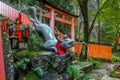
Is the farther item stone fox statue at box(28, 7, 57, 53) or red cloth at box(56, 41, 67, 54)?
stone fox statue at box(28, 7, 57, 53)

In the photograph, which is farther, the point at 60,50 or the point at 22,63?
the point at 60,50

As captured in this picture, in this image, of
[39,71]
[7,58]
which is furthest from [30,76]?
[7,58]

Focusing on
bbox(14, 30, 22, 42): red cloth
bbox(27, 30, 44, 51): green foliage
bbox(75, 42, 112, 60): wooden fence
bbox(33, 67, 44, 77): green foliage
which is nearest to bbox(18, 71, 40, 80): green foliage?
bbox(33, 67, 44, 77): green foliage

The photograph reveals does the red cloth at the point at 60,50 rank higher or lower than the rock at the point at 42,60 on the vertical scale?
higher

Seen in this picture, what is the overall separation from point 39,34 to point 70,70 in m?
1.36

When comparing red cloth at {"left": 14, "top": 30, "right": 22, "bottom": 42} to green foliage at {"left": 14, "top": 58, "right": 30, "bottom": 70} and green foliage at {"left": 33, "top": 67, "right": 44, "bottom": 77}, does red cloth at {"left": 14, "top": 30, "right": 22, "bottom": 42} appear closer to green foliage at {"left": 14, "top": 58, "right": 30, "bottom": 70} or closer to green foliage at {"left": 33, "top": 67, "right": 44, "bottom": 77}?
green foliage at {"left": 14, "top": 58, "right": 30, "bottom": 70}

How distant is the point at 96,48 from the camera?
48.6ft

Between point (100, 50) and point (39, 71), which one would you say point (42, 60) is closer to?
point (39, 71)

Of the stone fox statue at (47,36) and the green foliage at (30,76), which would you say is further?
the stone fox statue at (47,36)

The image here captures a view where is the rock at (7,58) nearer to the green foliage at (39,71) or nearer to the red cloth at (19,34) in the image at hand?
the green foliage at (39,71)

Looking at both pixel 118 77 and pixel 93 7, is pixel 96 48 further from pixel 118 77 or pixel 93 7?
pixel 93 7

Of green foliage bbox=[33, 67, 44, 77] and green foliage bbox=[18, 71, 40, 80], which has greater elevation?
green foliage bbox=[33, 67, 44, 77]

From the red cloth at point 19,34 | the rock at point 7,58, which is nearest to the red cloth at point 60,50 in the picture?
the red cloth at point 19,34

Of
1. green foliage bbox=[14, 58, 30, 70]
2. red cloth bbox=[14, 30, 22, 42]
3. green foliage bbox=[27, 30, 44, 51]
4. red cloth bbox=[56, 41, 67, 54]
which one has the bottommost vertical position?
green foliage bbox=[14, 58, 30, 70]
